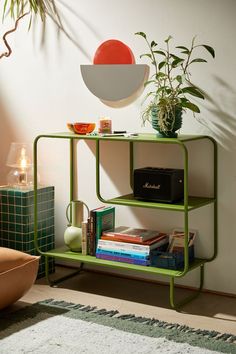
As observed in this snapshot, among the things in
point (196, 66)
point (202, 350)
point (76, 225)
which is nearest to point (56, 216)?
point (76, 225)

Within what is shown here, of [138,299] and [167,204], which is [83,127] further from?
[138,299]

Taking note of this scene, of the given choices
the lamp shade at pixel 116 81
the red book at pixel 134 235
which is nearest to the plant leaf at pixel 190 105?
the lamp shade at pixel 116 81

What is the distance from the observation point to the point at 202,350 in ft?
9.76

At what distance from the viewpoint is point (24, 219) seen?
4.02 meters

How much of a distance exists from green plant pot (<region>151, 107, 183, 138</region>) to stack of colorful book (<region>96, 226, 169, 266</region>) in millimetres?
541

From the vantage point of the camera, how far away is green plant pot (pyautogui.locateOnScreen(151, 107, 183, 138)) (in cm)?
354

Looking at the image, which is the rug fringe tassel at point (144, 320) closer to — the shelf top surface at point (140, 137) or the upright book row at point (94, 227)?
the upright book row at point (94, 227)

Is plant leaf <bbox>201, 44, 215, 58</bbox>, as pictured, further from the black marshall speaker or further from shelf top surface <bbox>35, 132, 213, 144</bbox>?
the black marshall speaker

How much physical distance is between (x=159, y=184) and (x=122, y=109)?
0.59 meters

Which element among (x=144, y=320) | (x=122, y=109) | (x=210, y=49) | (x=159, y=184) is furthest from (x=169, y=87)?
(x=144, y=320)

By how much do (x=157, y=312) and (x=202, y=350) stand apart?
56 centimetres

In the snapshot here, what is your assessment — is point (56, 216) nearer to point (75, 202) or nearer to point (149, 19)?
point (75, 202)

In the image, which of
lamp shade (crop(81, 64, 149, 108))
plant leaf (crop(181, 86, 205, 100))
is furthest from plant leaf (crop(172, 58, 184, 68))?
lamp shade (crop(81, 64, 149, 108))

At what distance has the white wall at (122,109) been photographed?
144 inches
